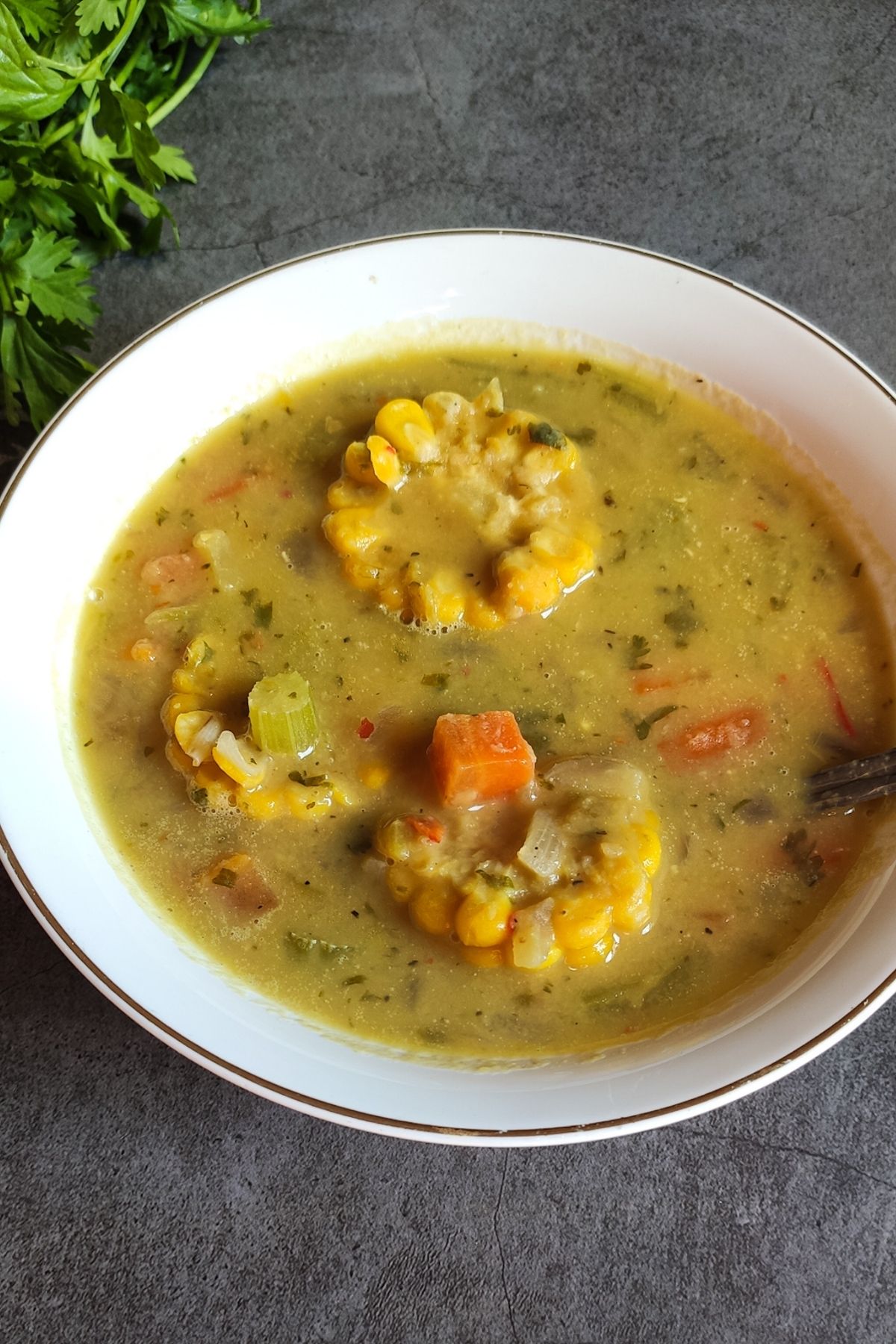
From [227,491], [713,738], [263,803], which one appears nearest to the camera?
[263,803]

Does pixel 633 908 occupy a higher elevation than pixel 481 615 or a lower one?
lower

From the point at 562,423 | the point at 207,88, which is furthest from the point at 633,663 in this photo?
the point at 207,88

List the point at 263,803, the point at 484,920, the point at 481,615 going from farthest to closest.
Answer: the point at 481,615 < the point at 263,803 < the point at 484,920

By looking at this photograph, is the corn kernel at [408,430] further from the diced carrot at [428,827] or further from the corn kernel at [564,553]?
the diced carrot at [428,827]

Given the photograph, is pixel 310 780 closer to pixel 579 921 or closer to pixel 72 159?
pixel 579 921

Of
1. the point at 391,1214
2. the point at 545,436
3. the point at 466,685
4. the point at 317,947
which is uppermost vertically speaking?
the point at 545,436

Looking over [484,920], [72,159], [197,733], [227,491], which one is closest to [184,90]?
[72,159]
